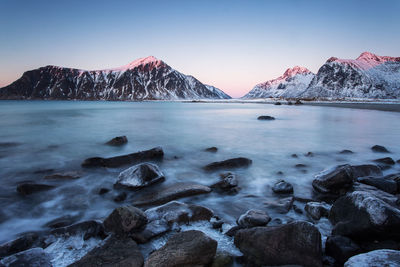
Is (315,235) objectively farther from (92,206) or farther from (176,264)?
(92,206)

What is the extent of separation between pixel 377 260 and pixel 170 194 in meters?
3.95

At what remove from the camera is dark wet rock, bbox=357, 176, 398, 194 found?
5336mm

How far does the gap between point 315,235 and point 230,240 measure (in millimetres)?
1268

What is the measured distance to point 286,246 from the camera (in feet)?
9.98

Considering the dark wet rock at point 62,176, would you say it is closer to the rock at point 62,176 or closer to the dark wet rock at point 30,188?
the rock at point 62,176

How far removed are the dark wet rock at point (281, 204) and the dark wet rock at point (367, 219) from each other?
1.06 metres

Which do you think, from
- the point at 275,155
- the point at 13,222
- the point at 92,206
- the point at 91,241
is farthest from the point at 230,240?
the point at 275,155

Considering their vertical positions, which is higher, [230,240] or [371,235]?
[371,235]

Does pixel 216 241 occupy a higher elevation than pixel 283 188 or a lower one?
higher

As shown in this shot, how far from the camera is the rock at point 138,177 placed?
5891 millimetres

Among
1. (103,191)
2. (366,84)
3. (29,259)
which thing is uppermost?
(366,84)

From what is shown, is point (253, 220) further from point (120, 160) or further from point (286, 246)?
point (120, 160)

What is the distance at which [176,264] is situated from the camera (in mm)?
2801

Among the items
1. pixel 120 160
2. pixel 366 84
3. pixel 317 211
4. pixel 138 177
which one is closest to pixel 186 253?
pixel 317 211
